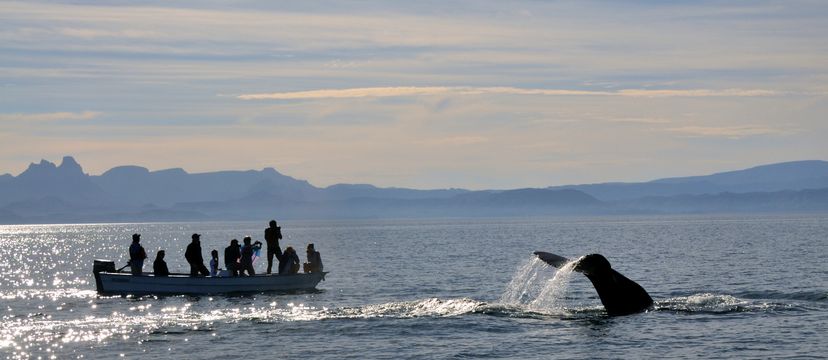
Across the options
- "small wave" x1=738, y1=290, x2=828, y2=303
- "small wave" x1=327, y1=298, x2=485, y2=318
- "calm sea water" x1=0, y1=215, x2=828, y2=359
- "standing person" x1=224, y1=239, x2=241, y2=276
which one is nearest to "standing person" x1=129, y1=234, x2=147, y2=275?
"calm sea water" x1=0, y1=215, x2=828, y2=359

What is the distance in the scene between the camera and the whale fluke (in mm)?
31422

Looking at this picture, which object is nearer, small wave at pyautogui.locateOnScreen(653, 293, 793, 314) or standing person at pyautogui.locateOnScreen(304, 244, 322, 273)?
small wave at pyautogui.locateOnScreen(653, 293, 793, 314)

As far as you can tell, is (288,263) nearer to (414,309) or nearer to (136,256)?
(136,256)

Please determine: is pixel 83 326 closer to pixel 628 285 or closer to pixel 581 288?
pixel 628 285

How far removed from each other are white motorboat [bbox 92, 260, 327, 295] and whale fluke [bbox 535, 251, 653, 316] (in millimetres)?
17451

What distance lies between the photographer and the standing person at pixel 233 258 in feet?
153

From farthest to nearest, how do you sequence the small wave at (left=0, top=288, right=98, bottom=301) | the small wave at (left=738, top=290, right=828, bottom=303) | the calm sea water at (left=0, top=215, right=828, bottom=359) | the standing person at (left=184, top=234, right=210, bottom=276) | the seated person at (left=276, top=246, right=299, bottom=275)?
1. the small wave at (left=0, top=288, right=98, bottom=301)
2. the seated person at (left=276, top=246, right=299, bottom=275)
3. the standing person at (left=184, top=234, right=210, bottom=276)
4. the small wave at (left=738, top=290, right=828, bottom=303)
5. the calm sea water at (left=0, top=215, right=828, bottom=359)

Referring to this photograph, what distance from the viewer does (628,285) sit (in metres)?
34.7

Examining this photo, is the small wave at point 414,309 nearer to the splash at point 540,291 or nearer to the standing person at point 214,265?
the splash at point 540,291

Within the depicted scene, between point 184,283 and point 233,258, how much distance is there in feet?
7.55

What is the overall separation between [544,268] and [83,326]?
159ft

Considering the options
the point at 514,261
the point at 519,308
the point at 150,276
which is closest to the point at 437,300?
the point at 519,308

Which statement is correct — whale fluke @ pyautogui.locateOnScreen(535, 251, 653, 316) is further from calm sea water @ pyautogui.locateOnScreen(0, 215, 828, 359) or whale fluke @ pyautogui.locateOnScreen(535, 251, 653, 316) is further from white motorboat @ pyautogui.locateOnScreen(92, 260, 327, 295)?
white motorboat @ pyautogui.locateOnScreen(92, 260, 327, 295)

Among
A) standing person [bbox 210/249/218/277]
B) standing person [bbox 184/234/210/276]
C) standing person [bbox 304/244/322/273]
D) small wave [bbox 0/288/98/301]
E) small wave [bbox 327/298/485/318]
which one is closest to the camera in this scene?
small wave [bbox 327/298/485/318]
